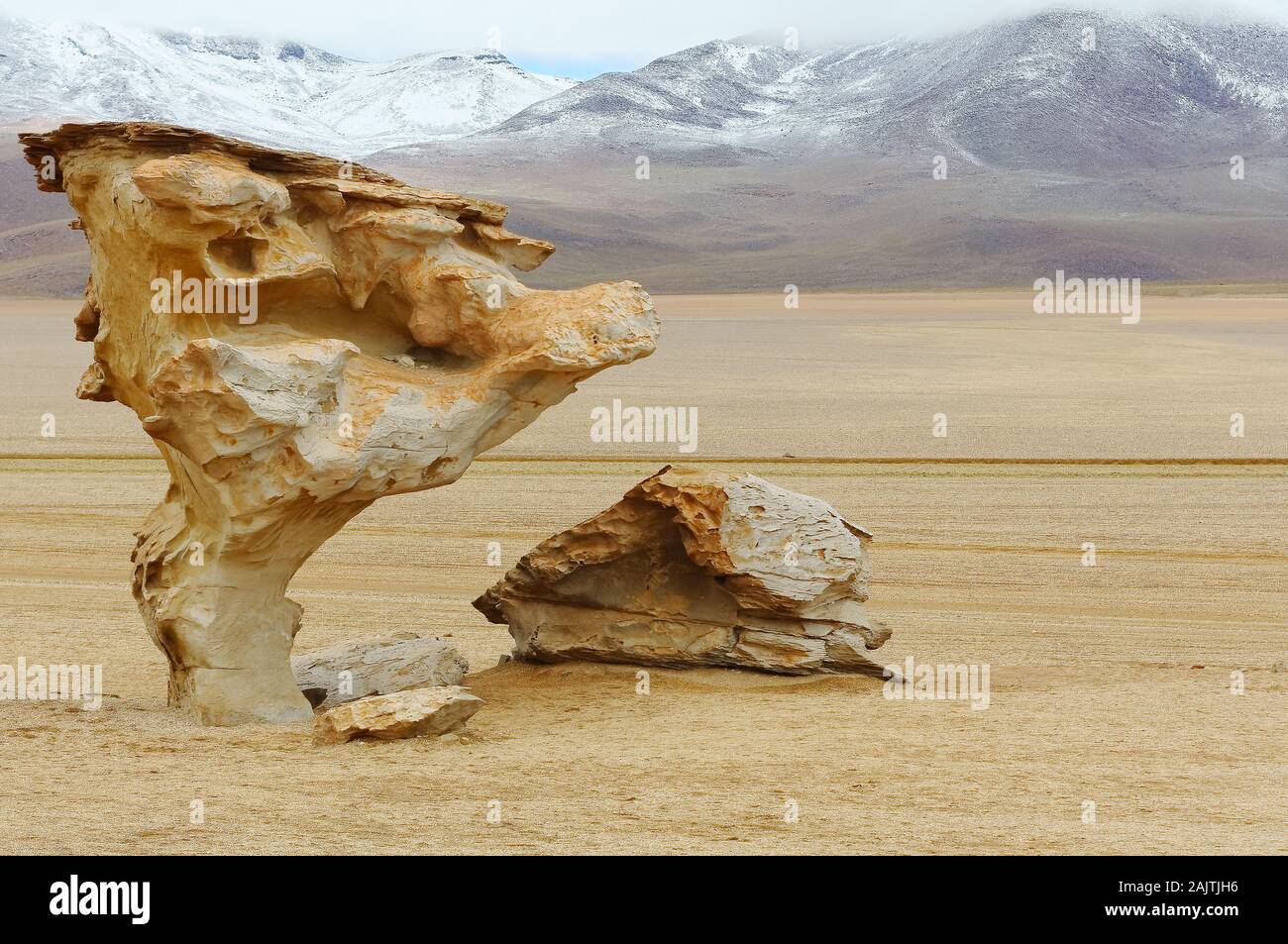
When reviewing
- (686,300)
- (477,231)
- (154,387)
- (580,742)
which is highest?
(686,300)

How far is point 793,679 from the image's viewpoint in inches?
498

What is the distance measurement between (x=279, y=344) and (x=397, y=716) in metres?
2.70

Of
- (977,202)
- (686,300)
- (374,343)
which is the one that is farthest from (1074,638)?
(977,202)

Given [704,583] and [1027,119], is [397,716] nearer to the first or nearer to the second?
[704,583]

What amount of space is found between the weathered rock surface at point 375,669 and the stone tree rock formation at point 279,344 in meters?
0.89

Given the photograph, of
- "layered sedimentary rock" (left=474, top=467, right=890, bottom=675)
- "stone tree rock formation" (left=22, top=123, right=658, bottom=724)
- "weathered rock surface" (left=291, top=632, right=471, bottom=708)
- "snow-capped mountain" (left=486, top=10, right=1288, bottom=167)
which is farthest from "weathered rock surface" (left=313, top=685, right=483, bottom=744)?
"snow-capped mountain" (left=486, top=10, right=1288, bottom=167)

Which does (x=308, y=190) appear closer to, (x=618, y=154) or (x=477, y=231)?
(x=477, y=231)

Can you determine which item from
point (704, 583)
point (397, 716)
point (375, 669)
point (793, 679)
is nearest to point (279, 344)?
point (397, 716)

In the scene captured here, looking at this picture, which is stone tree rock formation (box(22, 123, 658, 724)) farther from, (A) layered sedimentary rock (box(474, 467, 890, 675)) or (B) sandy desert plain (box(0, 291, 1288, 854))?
(A) layered sedimentary rock (box(474, 467, 890, 675))

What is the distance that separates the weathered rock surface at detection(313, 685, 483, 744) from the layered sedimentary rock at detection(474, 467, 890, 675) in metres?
2.28

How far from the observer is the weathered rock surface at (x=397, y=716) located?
34.5ft

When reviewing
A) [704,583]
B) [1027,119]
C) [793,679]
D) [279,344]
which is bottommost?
[793,679]

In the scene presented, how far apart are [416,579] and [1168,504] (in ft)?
35.8

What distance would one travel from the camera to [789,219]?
148125 mm
